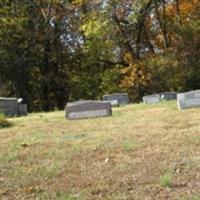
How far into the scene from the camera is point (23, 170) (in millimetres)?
6508

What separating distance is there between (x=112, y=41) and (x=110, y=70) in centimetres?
184

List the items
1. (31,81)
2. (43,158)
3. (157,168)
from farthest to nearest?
(31,81)
(43,158)
(157,168)

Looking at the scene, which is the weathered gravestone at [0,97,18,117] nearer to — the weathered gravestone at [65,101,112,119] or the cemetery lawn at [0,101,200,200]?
the weathered gravestone at [65,101,112,119]

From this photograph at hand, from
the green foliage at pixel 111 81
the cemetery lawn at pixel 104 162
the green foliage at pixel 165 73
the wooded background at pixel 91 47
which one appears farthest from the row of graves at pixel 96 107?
the green foliage at pixel 111 81

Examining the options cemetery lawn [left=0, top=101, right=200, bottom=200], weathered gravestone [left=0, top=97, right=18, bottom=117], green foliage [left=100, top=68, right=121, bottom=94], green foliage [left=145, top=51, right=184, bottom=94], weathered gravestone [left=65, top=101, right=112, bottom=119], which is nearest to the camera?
cemetery lawn [left=0, top=101, right=200, bottom=200]

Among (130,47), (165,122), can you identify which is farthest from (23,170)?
(130,47)

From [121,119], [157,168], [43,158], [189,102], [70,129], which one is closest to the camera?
[157,168]

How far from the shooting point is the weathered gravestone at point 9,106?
613 inches

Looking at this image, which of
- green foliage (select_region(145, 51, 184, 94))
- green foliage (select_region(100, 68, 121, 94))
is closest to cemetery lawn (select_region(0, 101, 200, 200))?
green foliage (select_region(145, 51, 184, 94))

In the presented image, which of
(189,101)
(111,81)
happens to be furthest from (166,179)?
(111,81)

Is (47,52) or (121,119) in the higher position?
(47,52)

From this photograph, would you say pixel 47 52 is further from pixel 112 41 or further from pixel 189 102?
pixel 189 102

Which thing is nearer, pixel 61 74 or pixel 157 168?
pixel 157 168

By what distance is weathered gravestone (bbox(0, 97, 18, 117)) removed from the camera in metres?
15.6
